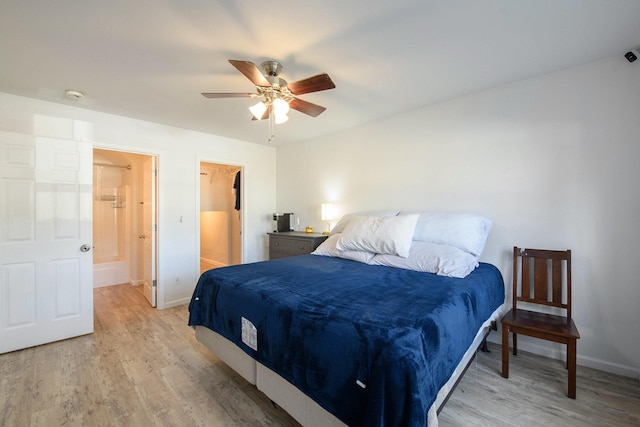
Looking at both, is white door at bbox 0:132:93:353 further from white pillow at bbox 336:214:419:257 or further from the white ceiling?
white pillow at bbox 336:214:419:257

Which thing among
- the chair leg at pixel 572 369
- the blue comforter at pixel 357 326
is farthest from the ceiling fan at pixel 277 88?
the chair leg at pixel 572 369

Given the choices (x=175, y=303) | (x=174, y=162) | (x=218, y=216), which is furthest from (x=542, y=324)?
(x=218, y=216)

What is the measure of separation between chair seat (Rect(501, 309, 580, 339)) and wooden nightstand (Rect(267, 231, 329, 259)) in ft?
7.24

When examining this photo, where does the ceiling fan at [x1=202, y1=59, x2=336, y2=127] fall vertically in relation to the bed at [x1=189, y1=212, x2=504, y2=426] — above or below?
above

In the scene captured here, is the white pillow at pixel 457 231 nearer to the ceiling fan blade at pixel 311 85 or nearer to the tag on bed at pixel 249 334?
the ceiling fan blade at pixel 311 85

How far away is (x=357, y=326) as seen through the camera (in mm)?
1257

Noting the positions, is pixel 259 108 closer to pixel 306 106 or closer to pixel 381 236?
pixel 306 106

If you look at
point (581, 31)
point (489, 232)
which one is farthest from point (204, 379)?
point (581, 31)

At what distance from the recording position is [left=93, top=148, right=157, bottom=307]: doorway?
4.38 m

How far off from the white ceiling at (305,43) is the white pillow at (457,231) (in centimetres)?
126

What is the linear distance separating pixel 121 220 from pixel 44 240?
2747 mm

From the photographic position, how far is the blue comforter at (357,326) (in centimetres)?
107

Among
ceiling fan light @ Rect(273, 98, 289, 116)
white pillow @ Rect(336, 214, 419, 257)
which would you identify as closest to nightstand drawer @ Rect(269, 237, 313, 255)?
white pillow @ Rect(336, 214, 419, 257)

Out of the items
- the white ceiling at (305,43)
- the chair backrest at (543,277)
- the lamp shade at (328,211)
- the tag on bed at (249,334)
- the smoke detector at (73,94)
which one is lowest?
the tag on bed at (249,334)
